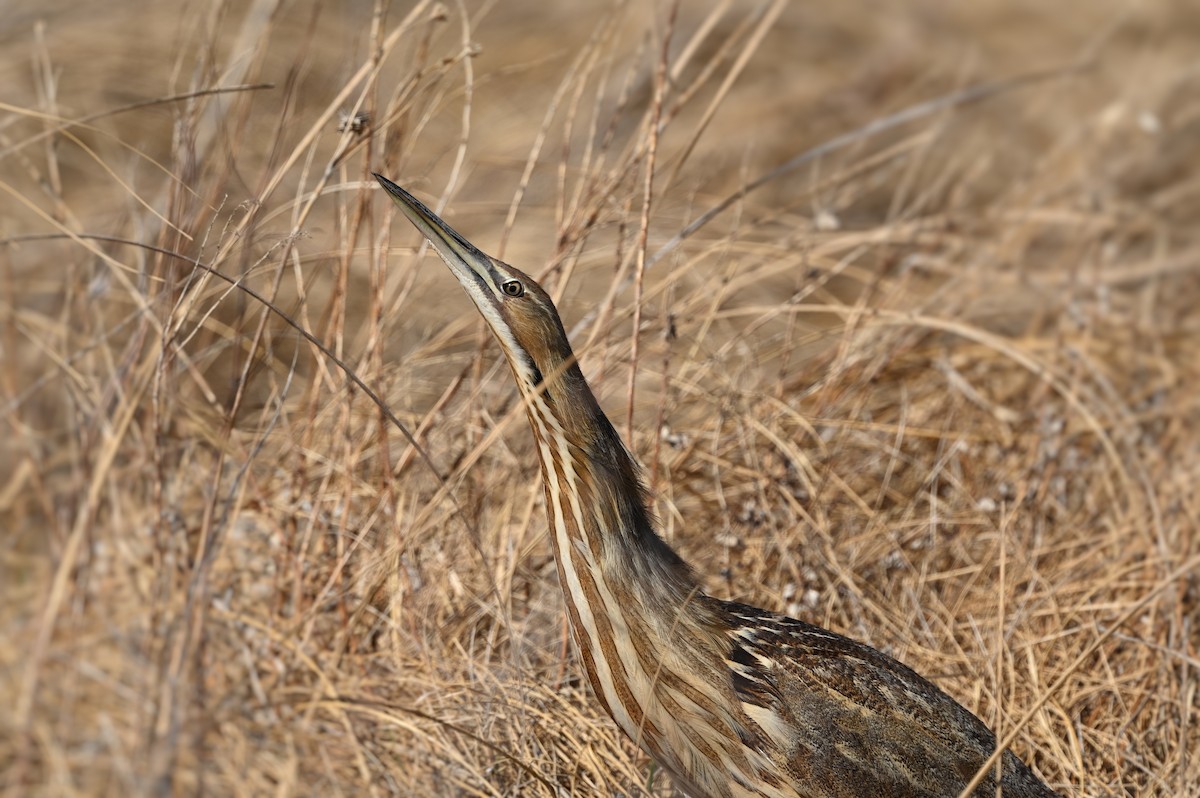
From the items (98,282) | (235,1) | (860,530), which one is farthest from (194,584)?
(235,1)

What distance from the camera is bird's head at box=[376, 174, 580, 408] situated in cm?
164

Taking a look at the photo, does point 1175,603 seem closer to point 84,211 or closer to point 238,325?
point 238,325

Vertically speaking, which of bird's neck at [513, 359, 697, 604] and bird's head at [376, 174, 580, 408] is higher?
bird's head at [376, 174, 580, 408]

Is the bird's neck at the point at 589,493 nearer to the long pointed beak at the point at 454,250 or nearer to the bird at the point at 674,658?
the bird at the point at 674,658

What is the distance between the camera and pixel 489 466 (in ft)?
8.67

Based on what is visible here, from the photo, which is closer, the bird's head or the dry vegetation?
the bird's head

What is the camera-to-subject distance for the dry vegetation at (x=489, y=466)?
197 centimetres

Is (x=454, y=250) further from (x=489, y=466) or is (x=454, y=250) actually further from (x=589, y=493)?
(x=489, y=466)

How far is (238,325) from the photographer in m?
2.34

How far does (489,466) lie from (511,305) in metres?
1.03

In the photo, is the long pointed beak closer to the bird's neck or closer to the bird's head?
the bird's head

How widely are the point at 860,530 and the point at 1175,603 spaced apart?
605 mm

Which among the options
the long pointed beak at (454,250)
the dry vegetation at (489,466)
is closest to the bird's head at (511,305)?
the long pointed beak at (454,250)

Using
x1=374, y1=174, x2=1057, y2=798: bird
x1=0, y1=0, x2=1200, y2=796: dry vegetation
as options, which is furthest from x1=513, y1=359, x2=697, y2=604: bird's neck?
x1=0, y1=0, x2=1200, y2=796: dry vegetation
